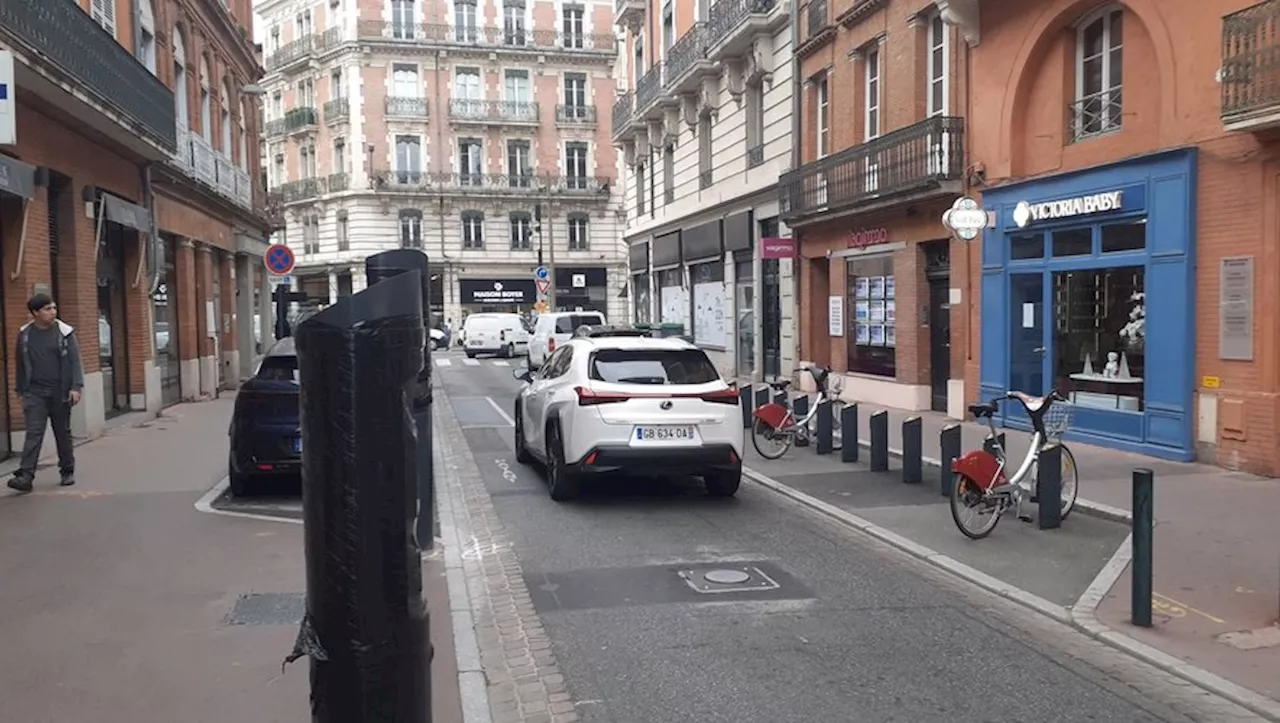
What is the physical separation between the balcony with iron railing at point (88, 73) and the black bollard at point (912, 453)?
9.22 metres

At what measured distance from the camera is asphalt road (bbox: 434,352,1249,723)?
485cm

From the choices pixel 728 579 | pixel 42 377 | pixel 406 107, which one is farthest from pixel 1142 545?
pixel 406 107

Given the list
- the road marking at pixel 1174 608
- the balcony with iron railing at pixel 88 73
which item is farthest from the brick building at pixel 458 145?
the road marking at pixel 1174 608

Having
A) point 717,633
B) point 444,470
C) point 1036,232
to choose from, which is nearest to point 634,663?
point 717,633

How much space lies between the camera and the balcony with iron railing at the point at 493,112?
184 feet

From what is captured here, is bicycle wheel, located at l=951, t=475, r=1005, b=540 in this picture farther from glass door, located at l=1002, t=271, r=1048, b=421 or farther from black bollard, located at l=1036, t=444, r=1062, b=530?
glass door, located at l=1002, t=271, r=1048, b=421

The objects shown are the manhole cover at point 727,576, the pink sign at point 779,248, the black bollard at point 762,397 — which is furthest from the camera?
the pink sign at point 779,248

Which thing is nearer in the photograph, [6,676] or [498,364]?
[6,676]

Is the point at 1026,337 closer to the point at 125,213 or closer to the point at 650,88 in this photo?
the point at 125,213

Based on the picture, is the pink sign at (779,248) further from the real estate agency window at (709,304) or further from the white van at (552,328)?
the white van at (552,328)

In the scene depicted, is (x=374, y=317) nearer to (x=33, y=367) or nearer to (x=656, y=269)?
(x=33, y=367)

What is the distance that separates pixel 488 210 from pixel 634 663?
53.4 m

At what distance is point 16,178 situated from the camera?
1112 cm

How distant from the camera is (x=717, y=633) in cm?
591
